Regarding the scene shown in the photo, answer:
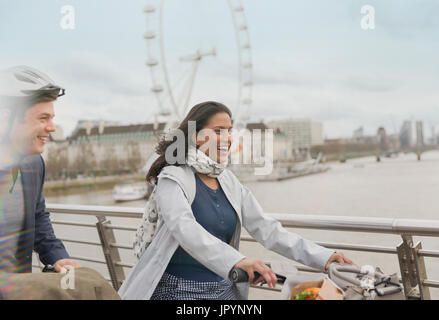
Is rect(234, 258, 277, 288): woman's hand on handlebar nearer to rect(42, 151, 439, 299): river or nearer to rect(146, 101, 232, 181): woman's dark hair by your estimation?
rect(146, 101, 232, 181): woman's dark hair

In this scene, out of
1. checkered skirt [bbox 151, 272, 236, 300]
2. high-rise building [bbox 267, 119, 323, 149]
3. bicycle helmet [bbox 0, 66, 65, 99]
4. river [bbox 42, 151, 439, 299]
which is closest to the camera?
bicycle helmet [bbox 0, 66, 65, 99]

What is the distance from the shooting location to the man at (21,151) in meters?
0.90

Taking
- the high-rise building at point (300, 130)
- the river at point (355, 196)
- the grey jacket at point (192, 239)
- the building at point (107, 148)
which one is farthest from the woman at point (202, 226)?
the high-rise building at point (300, 130)

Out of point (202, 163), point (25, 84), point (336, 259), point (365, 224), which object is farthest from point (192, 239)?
point (365, 224)

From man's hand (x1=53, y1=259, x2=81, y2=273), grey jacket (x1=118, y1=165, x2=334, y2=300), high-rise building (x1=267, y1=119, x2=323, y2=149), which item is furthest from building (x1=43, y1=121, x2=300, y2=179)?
man's hand (x1=53, y1=259, x2=81, y2=273)

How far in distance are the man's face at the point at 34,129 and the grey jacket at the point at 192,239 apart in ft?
1.08

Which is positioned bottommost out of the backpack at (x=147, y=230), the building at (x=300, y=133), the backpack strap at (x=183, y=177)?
the backpack at (x=147, y=230)

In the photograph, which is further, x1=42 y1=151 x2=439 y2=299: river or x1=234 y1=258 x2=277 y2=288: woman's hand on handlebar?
x1=42 y1=151 x2=439 y2=299: river

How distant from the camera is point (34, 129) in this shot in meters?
0.94

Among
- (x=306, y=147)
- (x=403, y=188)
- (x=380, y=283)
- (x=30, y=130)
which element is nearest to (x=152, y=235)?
(x=30, y=130)

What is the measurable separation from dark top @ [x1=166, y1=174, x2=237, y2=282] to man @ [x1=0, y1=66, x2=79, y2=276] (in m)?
0.28

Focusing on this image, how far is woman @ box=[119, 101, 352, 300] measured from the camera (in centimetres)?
109

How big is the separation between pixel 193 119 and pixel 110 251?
112cm

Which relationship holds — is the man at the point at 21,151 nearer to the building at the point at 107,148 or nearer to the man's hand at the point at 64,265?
the man's hand at the point at 64,265
